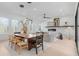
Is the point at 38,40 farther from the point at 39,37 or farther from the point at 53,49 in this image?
the point at 53,49

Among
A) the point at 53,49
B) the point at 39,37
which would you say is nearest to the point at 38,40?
the point at 39,37

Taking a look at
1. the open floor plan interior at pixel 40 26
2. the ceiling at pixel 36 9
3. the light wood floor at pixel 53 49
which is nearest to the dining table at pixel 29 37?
the open floor plan interior at pixel 40 26

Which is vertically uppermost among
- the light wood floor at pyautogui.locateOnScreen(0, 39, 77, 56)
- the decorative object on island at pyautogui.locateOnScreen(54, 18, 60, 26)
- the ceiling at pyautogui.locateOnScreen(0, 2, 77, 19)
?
the ceiling at pyautogui.locateOnScreen(0, 2, 77, 19)

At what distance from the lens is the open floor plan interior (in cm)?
216

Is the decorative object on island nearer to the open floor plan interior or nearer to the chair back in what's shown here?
the open floor plan interior

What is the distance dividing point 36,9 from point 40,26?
0.29m

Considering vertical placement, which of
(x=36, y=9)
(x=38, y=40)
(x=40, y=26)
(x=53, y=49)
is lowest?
(x=53, y=49)

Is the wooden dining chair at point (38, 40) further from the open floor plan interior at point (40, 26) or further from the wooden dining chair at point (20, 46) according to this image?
the wooden dining chair at point (20, 46)

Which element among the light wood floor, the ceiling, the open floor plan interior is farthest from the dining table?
the ceiling

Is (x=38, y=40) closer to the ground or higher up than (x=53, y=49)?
higher up

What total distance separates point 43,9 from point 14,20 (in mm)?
517

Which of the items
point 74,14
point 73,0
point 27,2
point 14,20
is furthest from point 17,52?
point 73,0

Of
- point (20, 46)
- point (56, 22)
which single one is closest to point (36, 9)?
point (56, 22)

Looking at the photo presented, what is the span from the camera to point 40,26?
7.14 feet
